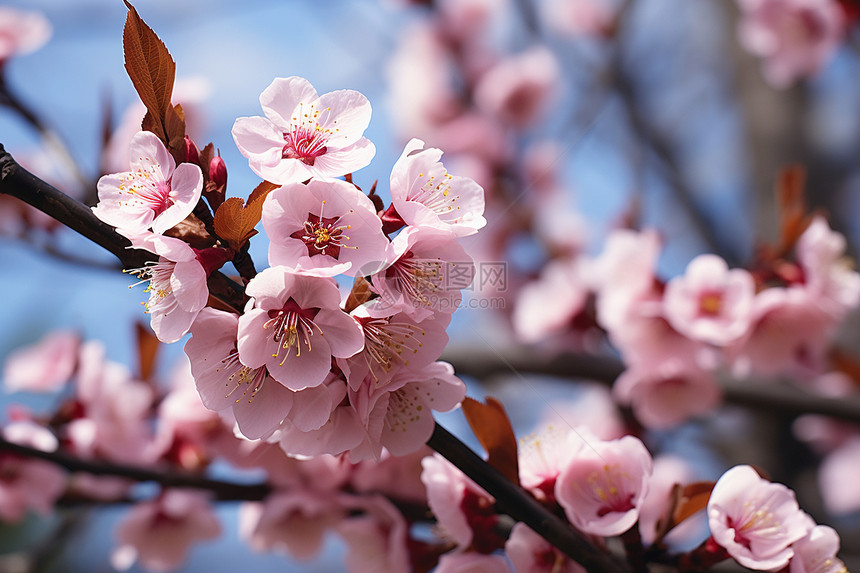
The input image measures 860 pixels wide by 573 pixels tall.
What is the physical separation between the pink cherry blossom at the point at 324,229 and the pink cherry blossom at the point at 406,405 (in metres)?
0.13

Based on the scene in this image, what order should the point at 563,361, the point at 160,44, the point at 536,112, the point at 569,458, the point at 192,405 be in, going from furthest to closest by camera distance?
1. the point at 536,112
2. the point at 563,361
3. the point at 192,405
4. the point at 569,458
5. the point at 160,44

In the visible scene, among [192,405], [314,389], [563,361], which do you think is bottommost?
[563,361]

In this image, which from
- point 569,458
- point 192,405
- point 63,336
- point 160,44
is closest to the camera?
point 160,44

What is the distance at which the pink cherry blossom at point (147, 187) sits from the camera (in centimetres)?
67

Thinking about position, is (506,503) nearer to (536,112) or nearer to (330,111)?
(330,111)

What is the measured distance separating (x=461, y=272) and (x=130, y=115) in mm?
1277

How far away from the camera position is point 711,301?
4.76ft

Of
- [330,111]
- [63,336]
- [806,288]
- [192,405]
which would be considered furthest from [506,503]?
[63,336]

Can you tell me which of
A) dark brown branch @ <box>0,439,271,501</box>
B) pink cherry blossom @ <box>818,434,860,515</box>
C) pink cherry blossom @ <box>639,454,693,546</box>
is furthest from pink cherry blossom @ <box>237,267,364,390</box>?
pink cherry blossom @ <box>818,434,860,515</box>

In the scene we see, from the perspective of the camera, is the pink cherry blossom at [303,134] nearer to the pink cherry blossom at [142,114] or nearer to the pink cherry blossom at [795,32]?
the pink cherry blossom at [142,114]

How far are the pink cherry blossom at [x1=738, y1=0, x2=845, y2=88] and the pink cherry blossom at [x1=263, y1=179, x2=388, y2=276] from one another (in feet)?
7.42

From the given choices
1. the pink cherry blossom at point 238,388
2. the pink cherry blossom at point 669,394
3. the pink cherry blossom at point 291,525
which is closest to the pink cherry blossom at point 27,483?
the pink cherry blossom at point 291,525

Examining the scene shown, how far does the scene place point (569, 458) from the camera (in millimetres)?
849

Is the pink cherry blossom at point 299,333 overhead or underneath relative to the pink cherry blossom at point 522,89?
overhead
